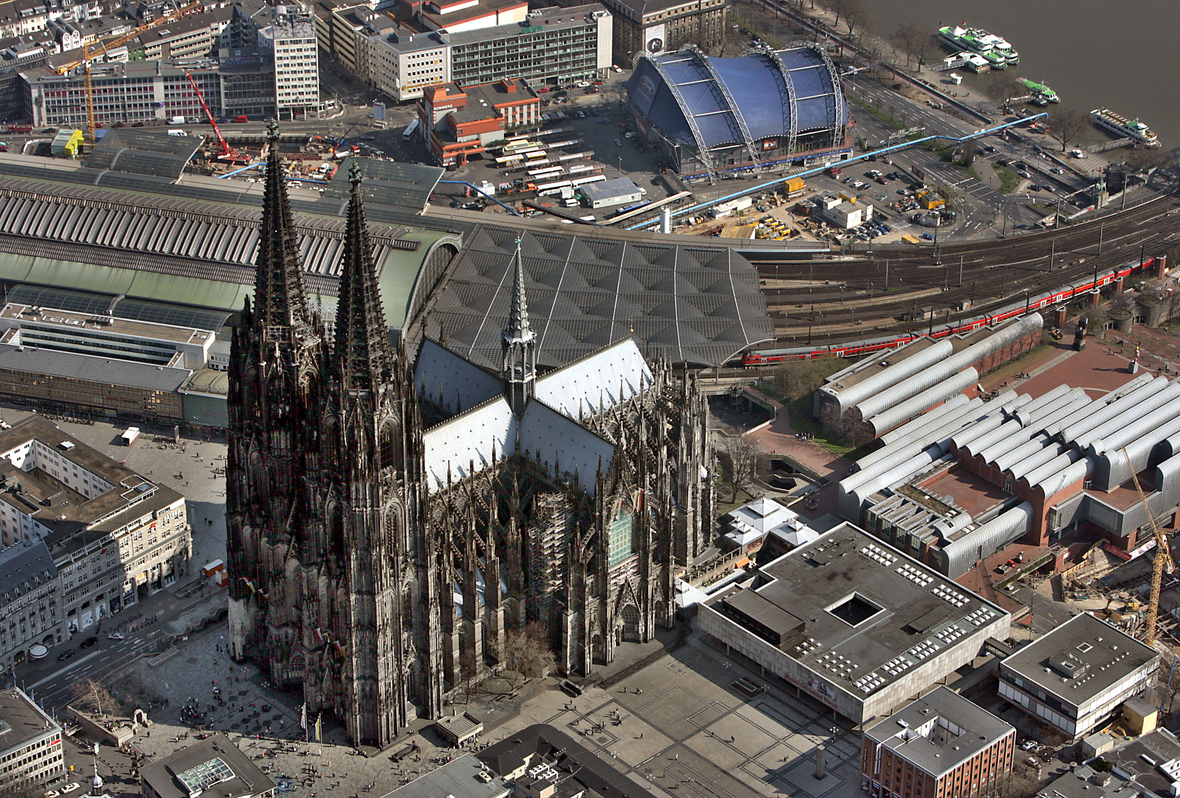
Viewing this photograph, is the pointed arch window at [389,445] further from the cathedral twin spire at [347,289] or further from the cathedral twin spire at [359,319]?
the cathedral twin spire at [347,289]

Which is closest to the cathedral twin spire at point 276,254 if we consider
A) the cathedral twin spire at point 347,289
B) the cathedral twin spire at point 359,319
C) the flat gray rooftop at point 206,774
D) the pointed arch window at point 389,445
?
the cathedral twin spire at point 347,289

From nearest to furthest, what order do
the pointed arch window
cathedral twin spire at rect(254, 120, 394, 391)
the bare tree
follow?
cathedral twin spire at rect(254, 120, 394, 391) → the pointed arch window → the bare tree

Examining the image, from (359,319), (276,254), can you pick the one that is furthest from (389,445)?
(276,254)

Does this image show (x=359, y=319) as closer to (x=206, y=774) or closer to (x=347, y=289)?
(x=347, y=289)

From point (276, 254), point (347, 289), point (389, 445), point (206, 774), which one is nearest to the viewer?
point (347, 289)

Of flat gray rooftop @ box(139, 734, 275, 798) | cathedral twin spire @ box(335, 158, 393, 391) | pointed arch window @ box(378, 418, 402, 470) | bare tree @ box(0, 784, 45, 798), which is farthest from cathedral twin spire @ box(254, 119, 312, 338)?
bare tree @ box(0, 784, 45, 798)

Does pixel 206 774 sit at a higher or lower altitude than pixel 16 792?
higher

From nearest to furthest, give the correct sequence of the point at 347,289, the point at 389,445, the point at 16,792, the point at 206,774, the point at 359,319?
1. the point at 347,289
2. the point at 359,319
3. the point at 206,774
4. the point at 389,445
5. the point at 16,792

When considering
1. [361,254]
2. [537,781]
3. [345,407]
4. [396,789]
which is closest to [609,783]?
[537,781]

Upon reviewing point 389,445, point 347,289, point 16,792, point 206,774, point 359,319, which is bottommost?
point 16,792

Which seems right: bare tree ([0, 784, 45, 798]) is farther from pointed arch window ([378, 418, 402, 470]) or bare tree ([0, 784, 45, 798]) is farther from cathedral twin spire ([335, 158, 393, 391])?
cathedral twin spire ([335, 158, 393, 391])
